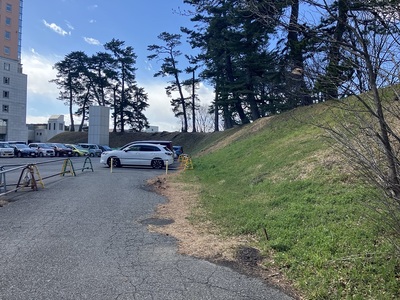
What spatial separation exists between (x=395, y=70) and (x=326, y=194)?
420 cm

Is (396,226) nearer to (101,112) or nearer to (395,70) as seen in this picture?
(395,70)

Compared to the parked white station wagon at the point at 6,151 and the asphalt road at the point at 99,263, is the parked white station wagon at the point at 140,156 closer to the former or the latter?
the asphalt road at the point at 99,263

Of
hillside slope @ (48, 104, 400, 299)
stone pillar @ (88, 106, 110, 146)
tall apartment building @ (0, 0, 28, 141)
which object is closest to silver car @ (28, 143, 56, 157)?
stone pillar @ (88, 106, 110, 146)

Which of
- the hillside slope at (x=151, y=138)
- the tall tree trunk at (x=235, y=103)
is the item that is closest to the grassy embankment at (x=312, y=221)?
the tall tree trunk at (x=235, y=103)

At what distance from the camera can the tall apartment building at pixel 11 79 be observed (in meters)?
64.4

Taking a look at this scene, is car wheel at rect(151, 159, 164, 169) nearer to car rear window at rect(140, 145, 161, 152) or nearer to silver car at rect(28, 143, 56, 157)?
car rear window at rect(140, 145, 161, 152)

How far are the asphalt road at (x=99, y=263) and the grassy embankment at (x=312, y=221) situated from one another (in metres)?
0.76

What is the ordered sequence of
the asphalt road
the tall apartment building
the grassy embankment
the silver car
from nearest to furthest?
the asphalt road, the grassy embankment, the silver car, the tall apartment building

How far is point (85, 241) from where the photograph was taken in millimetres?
5938

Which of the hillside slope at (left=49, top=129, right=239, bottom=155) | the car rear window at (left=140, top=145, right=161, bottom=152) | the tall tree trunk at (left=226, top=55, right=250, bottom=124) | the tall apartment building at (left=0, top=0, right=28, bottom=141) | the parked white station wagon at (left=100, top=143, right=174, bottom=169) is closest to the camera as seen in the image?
the parked white station wagon at (left=100, top=143, right=174, bottom=169)

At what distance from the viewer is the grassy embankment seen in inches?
162

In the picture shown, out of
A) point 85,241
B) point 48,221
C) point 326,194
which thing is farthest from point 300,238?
point 48,221

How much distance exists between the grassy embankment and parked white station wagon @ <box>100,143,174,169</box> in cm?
963

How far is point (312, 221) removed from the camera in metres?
6.15
